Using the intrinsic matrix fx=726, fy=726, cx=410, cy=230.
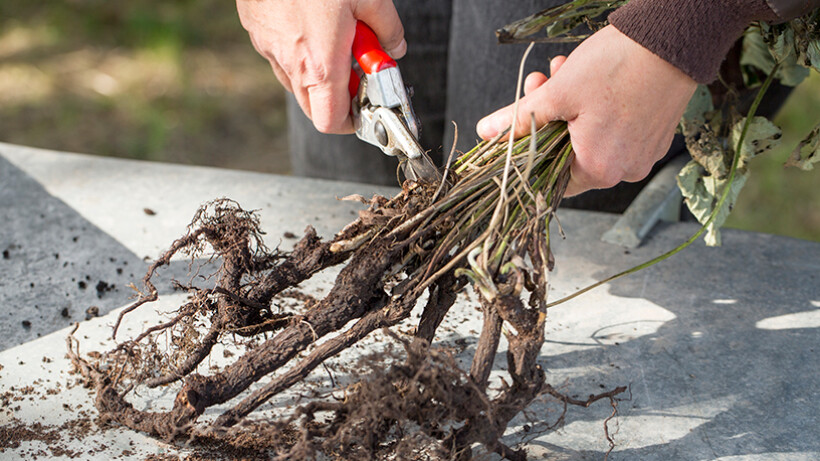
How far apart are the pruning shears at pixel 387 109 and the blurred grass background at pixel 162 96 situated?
Answer: 2.16 m

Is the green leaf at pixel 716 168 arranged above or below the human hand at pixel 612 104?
below

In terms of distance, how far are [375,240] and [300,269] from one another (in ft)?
0.37

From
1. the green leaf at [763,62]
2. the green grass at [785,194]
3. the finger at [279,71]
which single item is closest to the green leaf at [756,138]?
the green leaf at [763,62]

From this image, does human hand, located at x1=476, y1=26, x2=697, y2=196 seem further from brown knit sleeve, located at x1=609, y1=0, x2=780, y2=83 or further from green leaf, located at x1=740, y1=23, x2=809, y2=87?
green leaf, located at x1=740, y1=23, x2=809, y2=87

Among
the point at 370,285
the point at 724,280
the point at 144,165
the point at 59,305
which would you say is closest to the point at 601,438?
the point at 370,285

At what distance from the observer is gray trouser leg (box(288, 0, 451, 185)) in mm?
1874

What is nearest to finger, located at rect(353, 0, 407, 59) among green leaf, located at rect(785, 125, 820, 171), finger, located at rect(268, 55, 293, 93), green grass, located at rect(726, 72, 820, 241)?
finger, located at rect(268, 55, 293, 93)

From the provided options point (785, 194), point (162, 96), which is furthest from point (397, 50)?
point (162, 96)

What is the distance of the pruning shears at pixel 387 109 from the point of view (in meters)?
1.01

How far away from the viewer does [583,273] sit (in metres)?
1.40

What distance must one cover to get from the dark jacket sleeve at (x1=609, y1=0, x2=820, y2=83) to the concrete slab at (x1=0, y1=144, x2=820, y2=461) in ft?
1.56

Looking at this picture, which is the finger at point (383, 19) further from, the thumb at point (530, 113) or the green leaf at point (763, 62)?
the green leaf at point (763, 62)

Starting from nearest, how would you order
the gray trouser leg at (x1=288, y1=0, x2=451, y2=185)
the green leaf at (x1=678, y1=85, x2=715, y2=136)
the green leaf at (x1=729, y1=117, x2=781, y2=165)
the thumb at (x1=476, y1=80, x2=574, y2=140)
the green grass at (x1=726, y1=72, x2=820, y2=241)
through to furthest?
the thumb at (x1=476, y1=80, x2=574, y2=140) → the green leaf at (x1=729, y1=117, x2=781, y2=165) → the green leaf at (x1=678, y1=85, x2=715, y2=136) → the gray trouser leg at (x1=288, y1=0, x2=451, y2=185) → the green grass at (x1=726, y1=72, x2=820, y2=241)

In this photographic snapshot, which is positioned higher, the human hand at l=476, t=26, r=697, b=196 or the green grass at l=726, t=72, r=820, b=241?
the human hand at l=476, t=26, r=697, b=196
